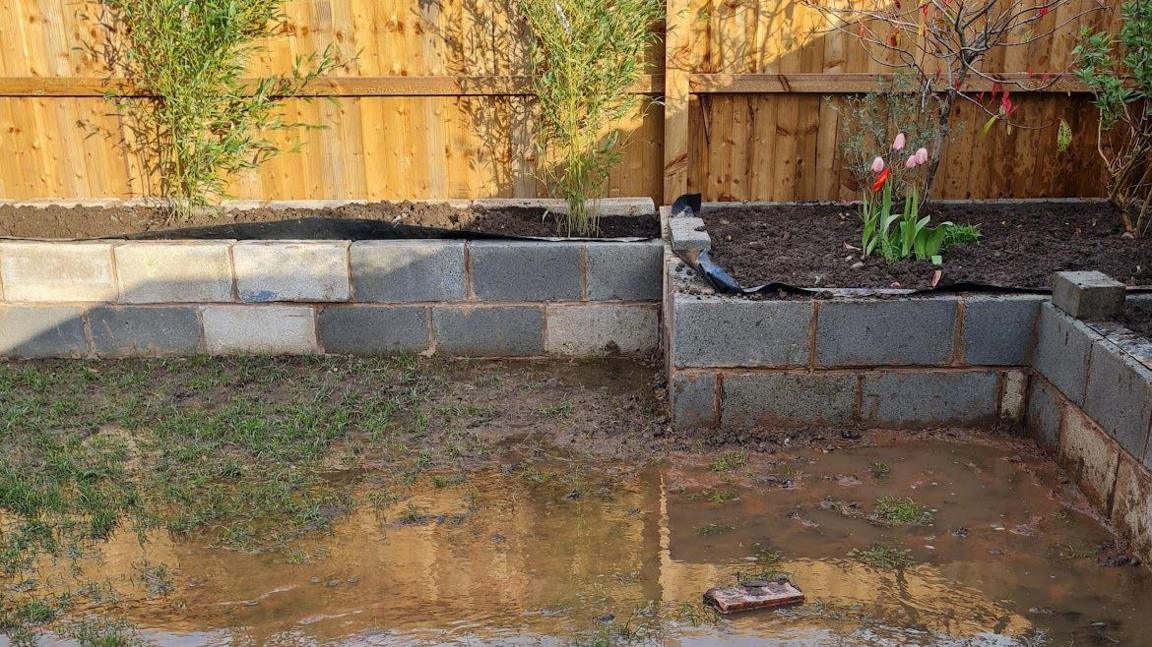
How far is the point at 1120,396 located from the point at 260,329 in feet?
13.2

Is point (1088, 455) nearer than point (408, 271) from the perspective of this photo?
Yes

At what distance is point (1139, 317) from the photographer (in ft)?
12.8

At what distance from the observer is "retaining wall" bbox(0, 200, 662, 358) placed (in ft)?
16.5

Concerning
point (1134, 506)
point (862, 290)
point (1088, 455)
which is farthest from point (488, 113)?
point (1134, 506)

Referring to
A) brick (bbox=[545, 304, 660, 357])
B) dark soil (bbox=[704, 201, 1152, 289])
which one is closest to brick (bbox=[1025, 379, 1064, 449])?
dark soil (bbox=[704, 201, 1152, 289])

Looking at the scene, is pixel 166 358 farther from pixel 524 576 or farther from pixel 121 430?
pixel 524 576

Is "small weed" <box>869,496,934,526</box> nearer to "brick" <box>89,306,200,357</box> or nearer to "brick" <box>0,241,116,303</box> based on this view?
"brick" <box>89,306,200,357</box>

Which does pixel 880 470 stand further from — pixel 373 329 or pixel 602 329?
pixel 373 329

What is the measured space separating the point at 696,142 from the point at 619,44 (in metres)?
0.86

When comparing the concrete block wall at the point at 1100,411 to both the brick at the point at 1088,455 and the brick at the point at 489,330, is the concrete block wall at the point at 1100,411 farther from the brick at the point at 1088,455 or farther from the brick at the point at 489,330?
the brick at the point at 489,330

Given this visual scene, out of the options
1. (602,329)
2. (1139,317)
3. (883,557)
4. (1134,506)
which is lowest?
(883,557)

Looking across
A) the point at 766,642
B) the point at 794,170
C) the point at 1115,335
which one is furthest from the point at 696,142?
the point at 766,642

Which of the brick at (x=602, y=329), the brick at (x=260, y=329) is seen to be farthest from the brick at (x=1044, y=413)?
the brick at (x=260, y=329)

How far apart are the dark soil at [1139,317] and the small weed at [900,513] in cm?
109
